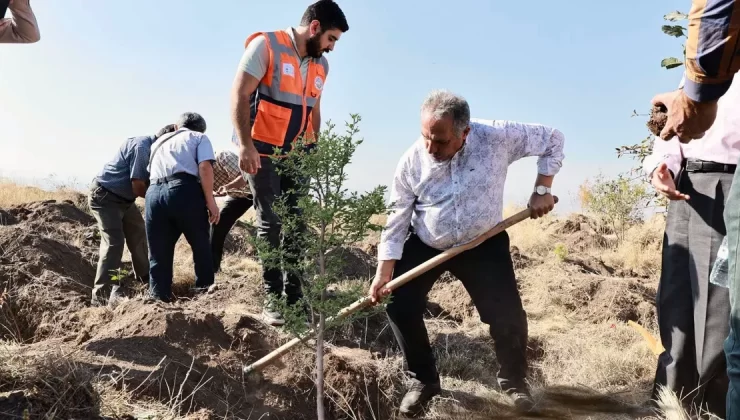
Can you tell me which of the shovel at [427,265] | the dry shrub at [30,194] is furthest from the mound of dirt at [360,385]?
the dry shrub at [30,194]

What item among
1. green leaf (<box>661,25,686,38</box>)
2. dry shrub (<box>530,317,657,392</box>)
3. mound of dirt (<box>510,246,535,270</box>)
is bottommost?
dry shrub (<box>530,317,657,392</box>)

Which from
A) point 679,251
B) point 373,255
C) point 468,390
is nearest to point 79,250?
point 373,255

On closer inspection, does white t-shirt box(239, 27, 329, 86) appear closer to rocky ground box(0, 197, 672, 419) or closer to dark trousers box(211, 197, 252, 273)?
rocky ground box(0, 197, 672, 419)

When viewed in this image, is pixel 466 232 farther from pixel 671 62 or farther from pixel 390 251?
pixel 671 62

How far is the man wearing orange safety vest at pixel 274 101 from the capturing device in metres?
3.88

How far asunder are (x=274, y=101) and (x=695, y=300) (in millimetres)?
2787

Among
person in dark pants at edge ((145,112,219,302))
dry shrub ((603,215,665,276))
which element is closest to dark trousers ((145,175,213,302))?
person in dark pants at edge ((145,112,219,302))

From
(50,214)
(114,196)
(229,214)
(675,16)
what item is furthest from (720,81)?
(50,214)

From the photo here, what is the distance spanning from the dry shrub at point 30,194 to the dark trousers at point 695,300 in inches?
439

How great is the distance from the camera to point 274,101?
13.2 ft

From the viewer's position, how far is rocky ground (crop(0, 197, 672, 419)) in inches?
106

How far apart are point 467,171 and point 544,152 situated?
1.64 feet

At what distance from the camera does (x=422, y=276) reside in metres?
3.38

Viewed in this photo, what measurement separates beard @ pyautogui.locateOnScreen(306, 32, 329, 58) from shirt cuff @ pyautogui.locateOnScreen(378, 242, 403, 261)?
5.24 feet
